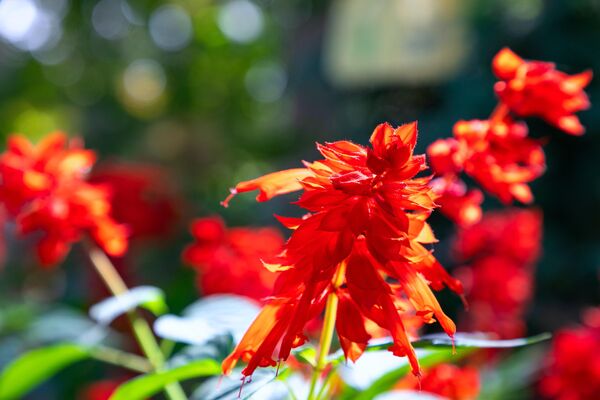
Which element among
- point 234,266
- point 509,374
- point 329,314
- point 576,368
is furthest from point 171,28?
point 329,314

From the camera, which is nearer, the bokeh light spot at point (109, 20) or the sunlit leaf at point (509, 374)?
the sunlit leaf at point (509, 374)

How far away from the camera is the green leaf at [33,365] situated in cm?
66

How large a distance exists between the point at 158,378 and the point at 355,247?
0.18 meters

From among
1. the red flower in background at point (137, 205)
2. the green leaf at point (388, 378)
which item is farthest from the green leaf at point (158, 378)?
the red flower in background at point (137, 205)

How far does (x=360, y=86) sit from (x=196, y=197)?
5.91 feet

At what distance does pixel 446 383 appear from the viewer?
0.88m

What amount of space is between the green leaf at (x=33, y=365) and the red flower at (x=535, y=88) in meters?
0.44

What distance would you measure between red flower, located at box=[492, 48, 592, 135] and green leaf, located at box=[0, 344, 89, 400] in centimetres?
44

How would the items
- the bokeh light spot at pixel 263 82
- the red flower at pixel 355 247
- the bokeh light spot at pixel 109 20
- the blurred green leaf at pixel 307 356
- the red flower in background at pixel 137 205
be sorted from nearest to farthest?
the red flower at pixel 355 247
the blurred green leaf at pixel 307 356
the red flower in background at pixel 137 205
the bokeh light spot at pixel 109 20
the bokeh light spot at pixel 263 82

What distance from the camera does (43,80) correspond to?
27.1 ft

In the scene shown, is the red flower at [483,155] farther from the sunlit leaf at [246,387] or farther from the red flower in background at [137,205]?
the red flower in background at [137,205]

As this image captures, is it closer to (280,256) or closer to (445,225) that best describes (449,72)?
(445,225)

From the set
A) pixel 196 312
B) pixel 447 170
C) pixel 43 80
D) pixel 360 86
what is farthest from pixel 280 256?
pixel 43 80

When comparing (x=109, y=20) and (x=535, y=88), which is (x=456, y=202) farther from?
(x=109, y=20)
